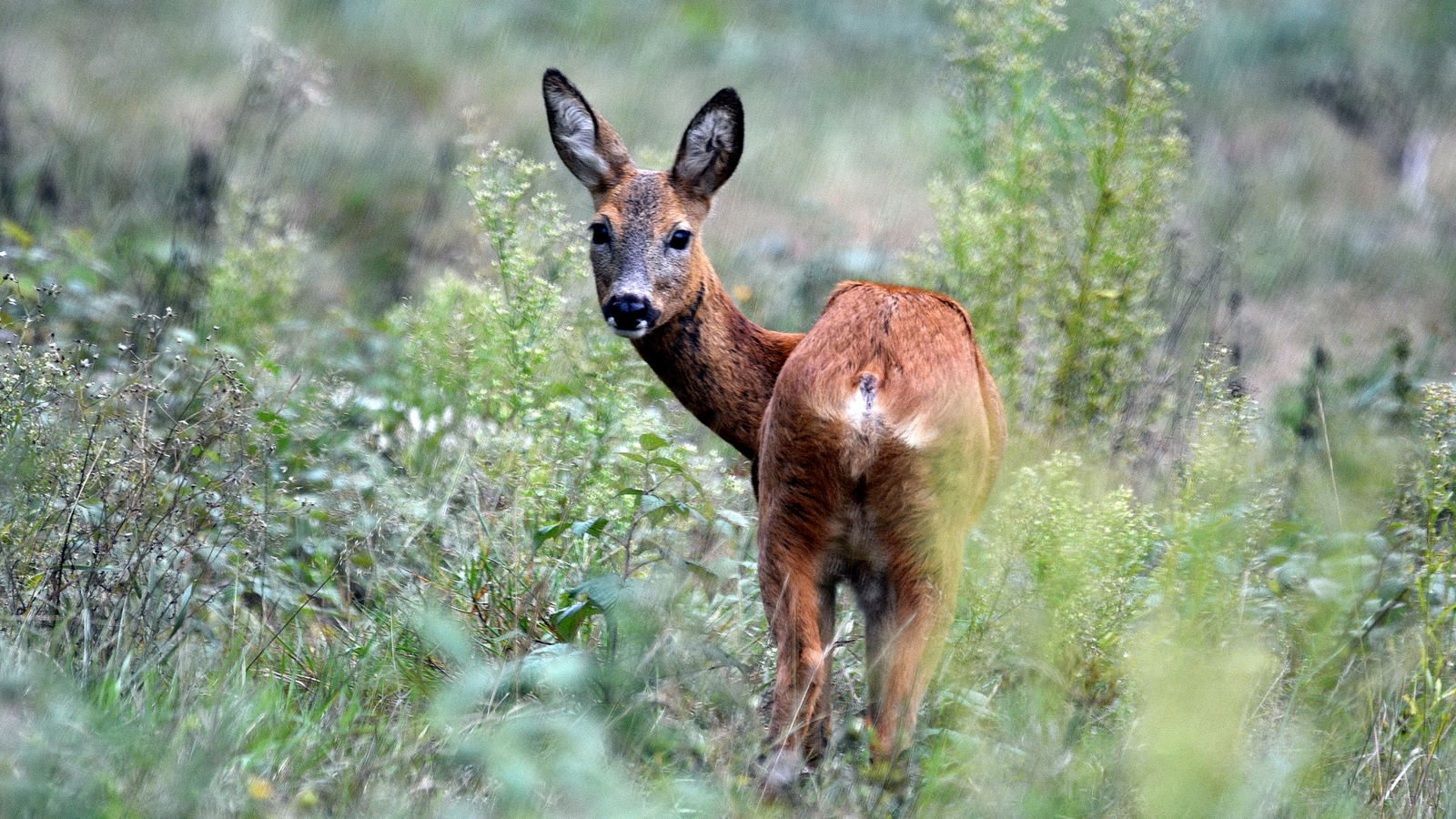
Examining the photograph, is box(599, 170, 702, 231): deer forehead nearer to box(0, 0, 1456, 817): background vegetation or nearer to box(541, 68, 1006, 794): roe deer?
box(0, 0, 1456, 817): background vegetation

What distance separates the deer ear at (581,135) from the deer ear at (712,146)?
0.22m

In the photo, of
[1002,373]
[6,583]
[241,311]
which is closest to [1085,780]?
[1002,373]

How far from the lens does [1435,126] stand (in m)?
10.8

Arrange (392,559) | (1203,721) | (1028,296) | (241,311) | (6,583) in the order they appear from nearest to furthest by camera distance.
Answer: (1203,721) < (6,583) < (392,559) < (1028,296) < (241,311)

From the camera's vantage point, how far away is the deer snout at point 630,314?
439cm

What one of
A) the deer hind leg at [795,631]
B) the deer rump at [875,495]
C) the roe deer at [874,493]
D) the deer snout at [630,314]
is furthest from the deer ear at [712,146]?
the deer hind leg at [795,631]

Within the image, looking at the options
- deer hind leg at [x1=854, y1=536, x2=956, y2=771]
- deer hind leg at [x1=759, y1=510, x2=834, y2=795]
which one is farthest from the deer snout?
deer hind leg at [x1=854, y1=536, x2=956, y2=771]

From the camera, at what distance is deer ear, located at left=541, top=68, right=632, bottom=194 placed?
493 cm

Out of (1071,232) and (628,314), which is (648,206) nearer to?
(628,314)

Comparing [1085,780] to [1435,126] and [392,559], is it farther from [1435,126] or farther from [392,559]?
[1435,126]

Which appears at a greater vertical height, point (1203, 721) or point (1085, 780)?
point (1203, 721)

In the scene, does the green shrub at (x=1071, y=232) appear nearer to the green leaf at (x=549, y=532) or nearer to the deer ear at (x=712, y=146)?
the deer ear at (x=712, y=146)

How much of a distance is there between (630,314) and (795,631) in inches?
52.5

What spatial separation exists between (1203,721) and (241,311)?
5.00 meters
